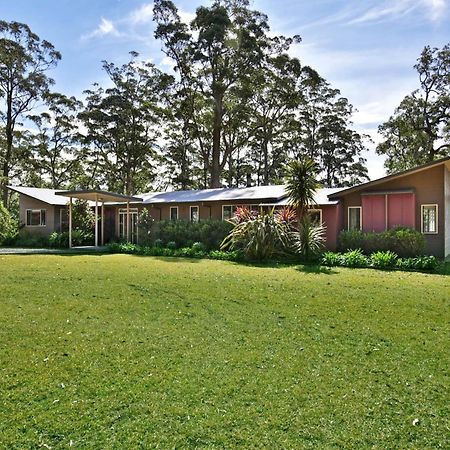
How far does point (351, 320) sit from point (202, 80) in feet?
85.8

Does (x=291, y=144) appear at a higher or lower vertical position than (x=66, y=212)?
higher

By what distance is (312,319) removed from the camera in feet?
21.9

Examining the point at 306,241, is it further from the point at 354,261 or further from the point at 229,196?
the point at 229,196

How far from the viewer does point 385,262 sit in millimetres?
13453

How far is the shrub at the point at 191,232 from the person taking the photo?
1821cm

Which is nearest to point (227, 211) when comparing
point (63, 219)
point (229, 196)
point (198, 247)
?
point (229, 196)

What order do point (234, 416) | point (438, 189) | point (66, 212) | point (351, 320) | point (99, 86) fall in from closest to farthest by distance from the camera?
point (234, 416)
point (351, 320)
point (438, 189)
point (66, 212)
point (99, 86)

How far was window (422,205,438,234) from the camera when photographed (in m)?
16.3

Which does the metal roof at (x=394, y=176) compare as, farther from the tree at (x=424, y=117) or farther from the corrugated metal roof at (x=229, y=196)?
the tree at (x=424, y=117)

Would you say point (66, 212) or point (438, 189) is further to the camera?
point (66, 212)

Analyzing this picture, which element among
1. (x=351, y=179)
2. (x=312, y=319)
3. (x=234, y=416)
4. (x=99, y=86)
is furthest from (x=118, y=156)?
(x=234, y=416)

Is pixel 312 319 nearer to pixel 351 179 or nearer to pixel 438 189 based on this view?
pixel 438 189

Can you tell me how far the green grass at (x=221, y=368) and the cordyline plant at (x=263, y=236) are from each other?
20.4 ft

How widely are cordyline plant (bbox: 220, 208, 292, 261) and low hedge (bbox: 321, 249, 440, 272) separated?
1.79 meters
